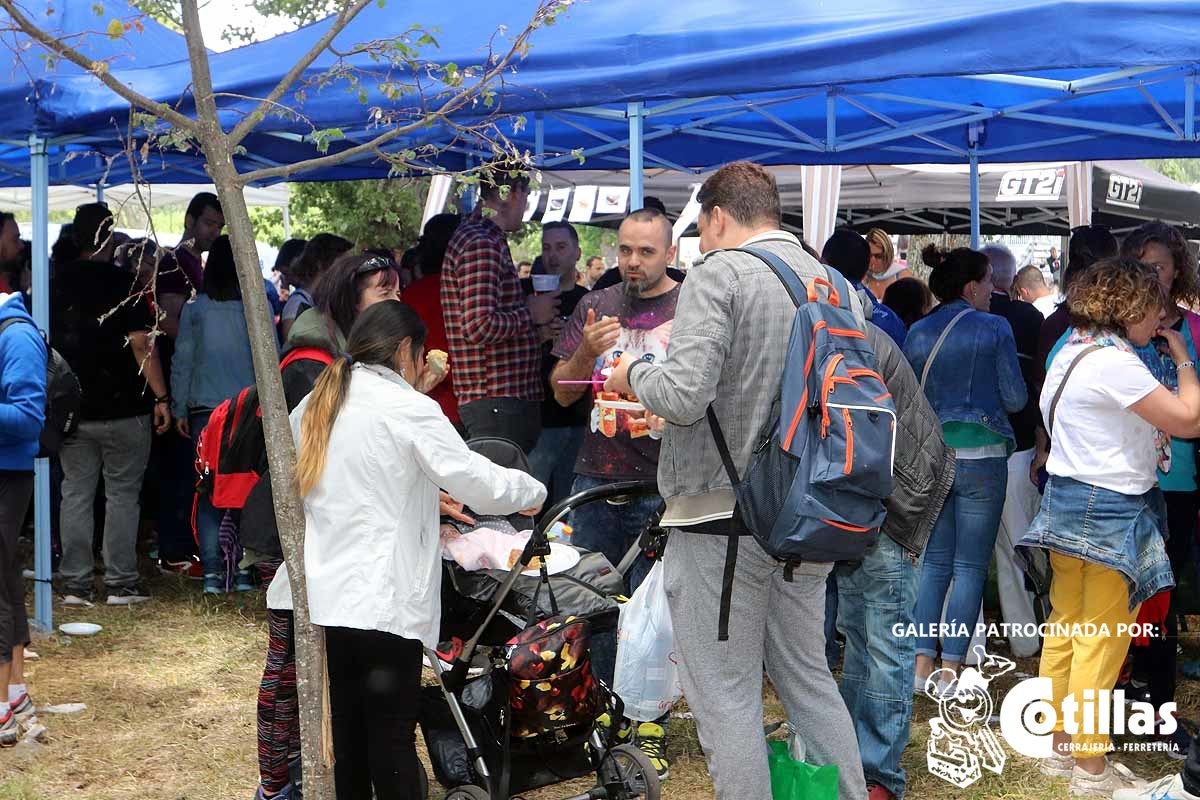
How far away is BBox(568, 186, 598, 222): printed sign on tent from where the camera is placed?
14555 millimetres

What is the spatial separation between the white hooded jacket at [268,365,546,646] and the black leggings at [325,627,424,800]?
8 cm

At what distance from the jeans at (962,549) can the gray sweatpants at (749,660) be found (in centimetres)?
196

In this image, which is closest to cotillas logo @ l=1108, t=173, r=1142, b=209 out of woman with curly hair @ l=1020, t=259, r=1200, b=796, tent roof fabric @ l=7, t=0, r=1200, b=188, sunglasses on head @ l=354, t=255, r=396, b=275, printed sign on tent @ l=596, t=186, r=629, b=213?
tent roof fabric @ l=7, t=0, r=1200, b=188

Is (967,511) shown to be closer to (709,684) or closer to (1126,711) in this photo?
(1126,711)

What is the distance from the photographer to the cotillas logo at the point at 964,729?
14.9 feet

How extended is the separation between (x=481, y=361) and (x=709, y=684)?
2.46m

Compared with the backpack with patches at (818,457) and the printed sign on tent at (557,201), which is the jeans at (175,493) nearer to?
the backpack with patches at (818,457)

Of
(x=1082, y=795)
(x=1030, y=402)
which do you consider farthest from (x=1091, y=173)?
(x=1082, y=795)

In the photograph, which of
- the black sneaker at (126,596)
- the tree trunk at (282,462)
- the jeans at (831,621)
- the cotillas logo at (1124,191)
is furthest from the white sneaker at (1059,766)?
the cotillas logo at (1124,191)

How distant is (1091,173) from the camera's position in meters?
11.9

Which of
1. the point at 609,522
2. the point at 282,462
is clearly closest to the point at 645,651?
the point at 609,522

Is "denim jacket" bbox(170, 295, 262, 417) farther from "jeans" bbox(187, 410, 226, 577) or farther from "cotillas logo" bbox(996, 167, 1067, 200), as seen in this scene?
"cotillas logo" bbox(996, 167, 1067, 200)

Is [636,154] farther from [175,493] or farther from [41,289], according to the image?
[175,493]

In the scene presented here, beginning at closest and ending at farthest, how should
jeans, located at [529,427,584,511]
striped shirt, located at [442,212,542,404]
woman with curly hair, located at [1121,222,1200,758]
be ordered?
woman with curly hair, located at [1121,222,1200,758] < striped shirt, located at [442,212,542,404] < jeans, located at [529,427,584,511]
